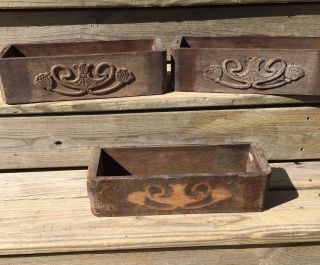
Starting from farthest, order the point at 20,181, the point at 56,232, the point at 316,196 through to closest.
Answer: the point at 20,181, the point at 316,196, the point at 56,232

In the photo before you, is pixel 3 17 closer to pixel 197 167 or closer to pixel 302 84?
pixel 197 167

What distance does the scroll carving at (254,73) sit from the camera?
1120 millimetres

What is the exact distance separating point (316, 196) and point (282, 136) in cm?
22

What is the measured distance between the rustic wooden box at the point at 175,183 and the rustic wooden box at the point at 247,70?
0.58 feet

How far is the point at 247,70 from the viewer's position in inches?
44.9

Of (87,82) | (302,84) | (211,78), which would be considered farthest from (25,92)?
(302,84)

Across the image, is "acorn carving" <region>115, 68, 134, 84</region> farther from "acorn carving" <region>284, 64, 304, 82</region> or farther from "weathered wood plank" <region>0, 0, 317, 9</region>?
"acorn carving" <region>284, 64, 304, 82</region>

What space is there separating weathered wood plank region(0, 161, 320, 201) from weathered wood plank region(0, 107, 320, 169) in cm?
4

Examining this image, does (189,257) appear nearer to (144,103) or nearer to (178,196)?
(178,196)

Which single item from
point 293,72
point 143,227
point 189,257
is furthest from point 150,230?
point 293,72

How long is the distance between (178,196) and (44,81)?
48 centimetres

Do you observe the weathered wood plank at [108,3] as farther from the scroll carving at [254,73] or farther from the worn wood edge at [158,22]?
the scroll carving at [254,73]

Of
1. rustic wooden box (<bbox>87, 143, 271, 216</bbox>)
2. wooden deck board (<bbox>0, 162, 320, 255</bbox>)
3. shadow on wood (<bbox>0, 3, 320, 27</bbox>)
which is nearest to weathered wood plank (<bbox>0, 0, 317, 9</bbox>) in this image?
shadow on wood (<bbox>0, 3, 320, 27</bbox>)

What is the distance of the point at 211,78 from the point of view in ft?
3.82
